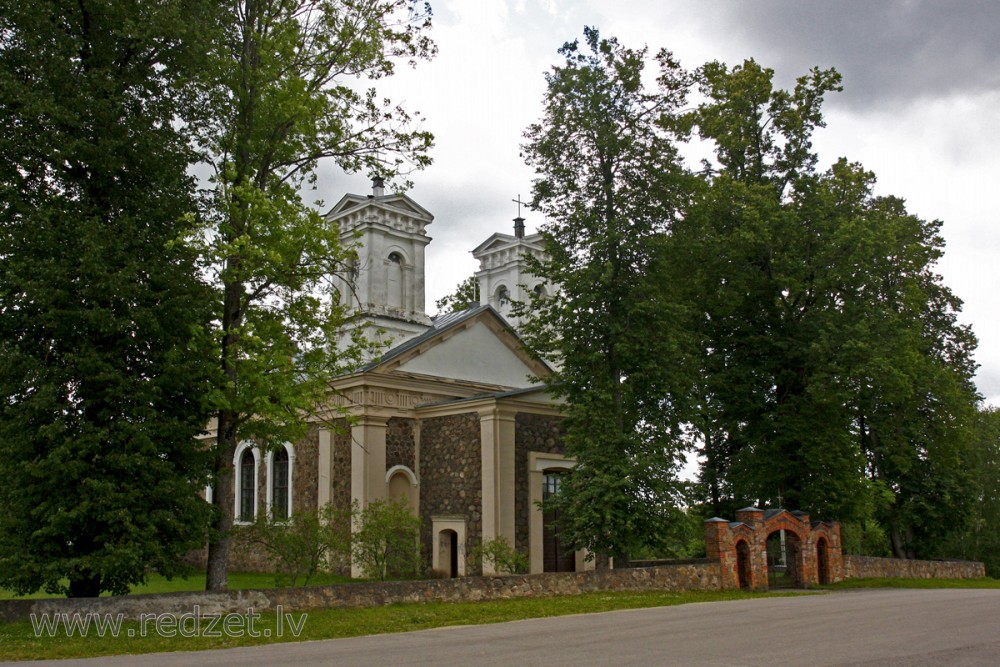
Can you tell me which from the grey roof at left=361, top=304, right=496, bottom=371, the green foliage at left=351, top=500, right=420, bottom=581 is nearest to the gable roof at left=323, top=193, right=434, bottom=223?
the grey roof at left=361, top=304, right=496, bottom=371

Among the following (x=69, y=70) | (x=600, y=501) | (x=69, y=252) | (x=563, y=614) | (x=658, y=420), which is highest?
(x=69, y=70)

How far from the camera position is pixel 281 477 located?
27.0m

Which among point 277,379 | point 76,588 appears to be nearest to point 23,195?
point 277,379

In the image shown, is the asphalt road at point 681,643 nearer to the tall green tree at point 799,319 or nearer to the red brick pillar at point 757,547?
the red brick pillar at point 757,547

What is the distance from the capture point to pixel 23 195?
13.2 meters

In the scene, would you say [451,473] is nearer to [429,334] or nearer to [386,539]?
[429,334]

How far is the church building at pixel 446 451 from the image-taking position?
22.8m

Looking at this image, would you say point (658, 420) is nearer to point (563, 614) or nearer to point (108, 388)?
point (563, 614)

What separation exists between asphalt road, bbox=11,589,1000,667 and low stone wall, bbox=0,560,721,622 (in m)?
2.06

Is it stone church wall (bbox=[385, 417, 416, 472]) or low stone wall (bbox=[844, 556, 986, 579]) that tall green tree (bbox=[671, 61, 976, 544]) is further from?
stone church wall (bbox=[385, 417, 416, 472])

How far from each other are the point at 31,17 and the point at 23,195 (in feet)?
8.50

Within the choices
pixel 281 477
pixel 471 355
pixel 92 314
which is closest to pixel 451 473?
pixel 471 355

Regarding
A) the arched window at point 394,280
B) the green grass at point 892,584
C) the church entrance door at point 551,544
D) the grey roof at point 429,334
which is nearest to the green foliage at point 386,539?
the church entrance door at point 551,544

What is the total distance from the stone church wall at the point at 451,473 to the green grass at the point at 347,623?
714 centimetres
